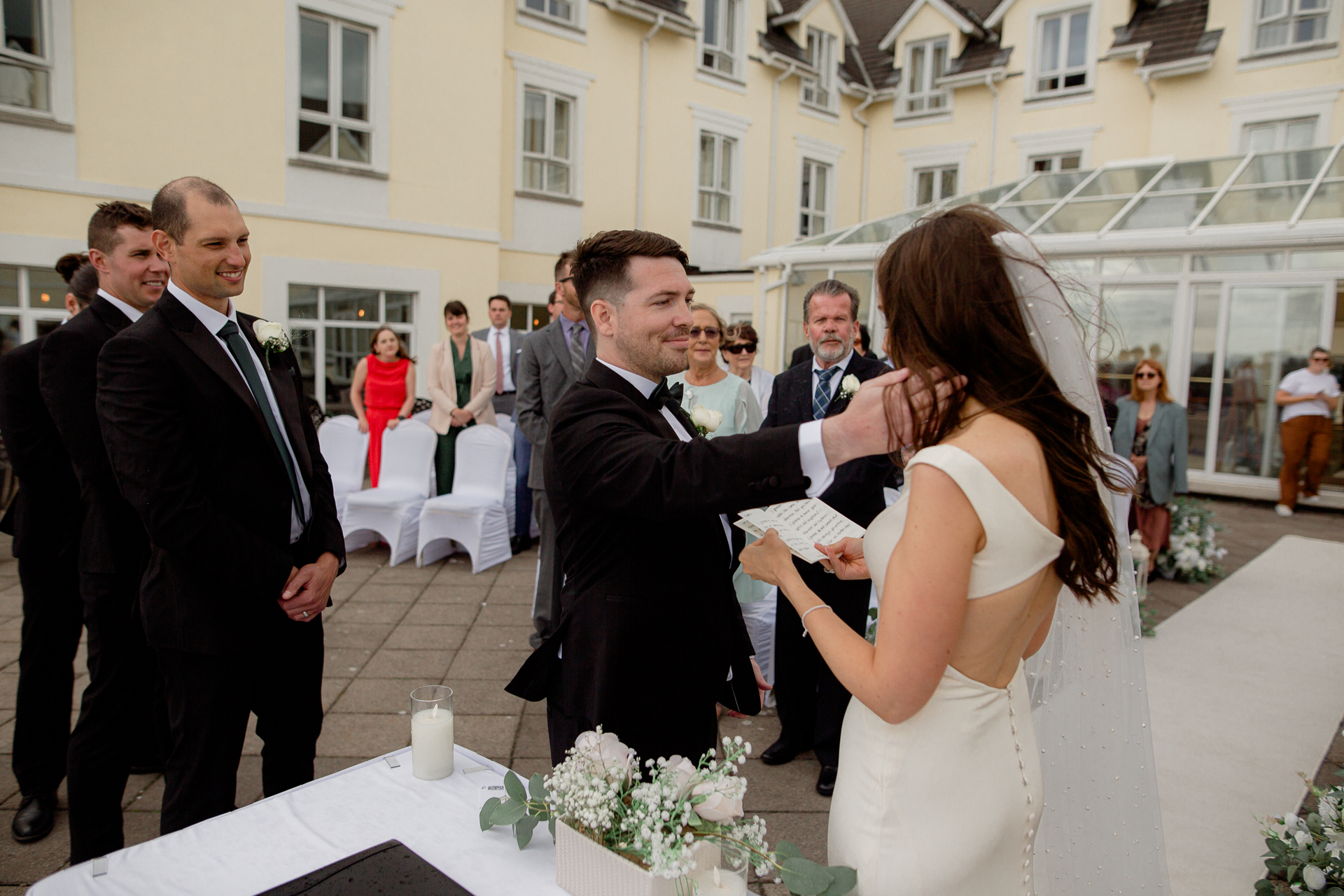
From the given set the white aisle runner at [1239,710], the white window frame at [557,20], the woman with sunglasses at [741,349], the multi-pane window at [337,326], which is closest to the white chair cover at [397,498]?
the woman with sunglasses at [741,349]

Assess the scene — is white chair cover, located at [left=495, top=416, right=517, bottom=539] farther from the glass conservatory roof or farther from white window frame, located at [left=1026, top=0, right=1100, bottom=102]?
white window frame, located at [left=1026, top=0, right=1100, bottom=102]

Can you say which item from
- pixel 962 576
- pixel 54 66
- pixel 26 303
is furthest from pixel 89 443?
pixel 54 66

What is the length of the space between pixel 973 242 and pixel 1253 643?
5.66m

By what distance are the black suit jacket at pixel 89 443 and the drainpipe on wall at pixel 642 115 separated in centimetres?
1267

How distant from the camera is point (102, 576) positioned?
8.91ft

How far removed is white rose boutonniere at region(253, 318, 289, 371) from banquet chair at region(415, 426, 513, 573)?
409cm

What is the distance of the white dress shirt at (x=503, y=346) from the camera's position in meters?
8.41

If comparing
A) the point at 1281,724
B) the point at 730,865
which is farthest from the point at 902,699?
the point at 1281,724

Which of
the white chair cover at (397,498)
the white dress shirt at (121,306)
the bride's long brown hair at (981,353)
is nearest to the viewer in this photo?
the bride's long brown hair at (981,353)

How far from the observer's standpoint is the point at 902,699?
55.3 inches

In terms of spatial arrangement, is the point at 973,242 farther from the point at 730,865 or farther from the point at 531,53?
the point at 531,53

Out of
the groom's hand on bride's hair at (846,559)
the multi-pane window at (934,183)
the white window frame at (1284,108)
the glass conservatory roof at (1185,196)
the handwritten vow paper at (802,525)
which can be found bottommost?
the groom's hand on bride's hair at (846,559)

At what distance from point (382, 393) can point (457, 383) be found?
677 mm

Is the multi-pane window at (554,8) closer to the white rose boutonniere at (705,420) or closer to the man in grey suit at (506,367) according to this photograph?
the man in grey suit at (506,367)
